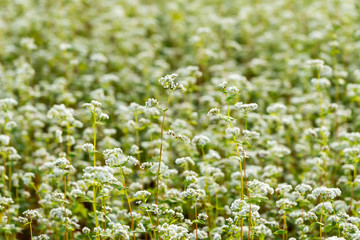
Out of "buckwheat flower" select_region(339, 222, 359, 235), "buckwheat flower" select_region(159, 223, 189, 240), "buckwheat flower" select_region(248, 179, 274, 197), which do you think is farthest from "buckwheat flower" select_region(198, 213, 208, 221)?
"buckwheat flower" select_region(339, 222, 359, 235)

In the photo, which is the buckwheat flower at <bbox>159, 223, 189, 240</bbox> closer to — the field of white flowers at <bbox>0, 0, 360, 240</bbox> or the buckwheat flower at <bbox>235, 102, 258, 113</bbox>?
the field of white flowers at <bbox>0, 0, 360, 240</bbox>

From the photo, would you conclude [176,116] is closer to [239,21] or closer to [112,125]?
[112,125]

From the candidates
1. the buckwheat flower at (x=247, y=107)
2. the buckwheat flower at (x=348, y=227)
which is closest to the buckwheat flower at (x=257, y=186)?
the buckwheat flower at (x=247, y=107)

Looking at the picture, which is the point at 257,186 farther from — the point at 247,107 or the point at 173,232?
the point at 173,232

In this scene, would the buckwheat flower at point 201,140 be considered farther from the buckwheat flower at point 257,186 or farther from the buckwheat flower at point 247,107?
the buckwheat flower at point 257,186

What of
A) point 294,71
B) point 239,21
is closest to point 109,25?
point 239,21

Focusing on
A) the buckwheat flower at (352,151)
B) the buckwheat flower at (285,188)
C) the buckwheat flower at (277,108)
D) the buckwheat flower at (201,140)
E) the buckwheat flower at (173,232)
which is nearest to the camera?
the buckwheat flower at (173,232)

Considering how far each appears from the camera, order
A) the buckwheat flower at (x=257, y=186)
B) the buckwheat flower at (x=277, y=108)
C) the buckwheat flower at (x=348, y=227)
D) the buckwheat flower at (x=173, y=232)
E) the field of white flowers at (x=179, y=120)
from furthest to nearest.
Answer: the buckwheat flower at (x=277, y=108) → the field of white flowers at (x=179, y=120) → the buckwheat flower at (x=257, y=186) → the buckwheat flower at (x=348, y=227) → the buckwheat flower at (x=173, y=232)

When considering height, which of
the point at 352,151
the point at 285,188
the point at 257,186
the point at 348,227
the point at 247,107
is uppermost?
the point at 247,107

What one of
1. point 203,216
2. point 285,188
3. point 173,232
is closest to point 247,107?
point 285,188
